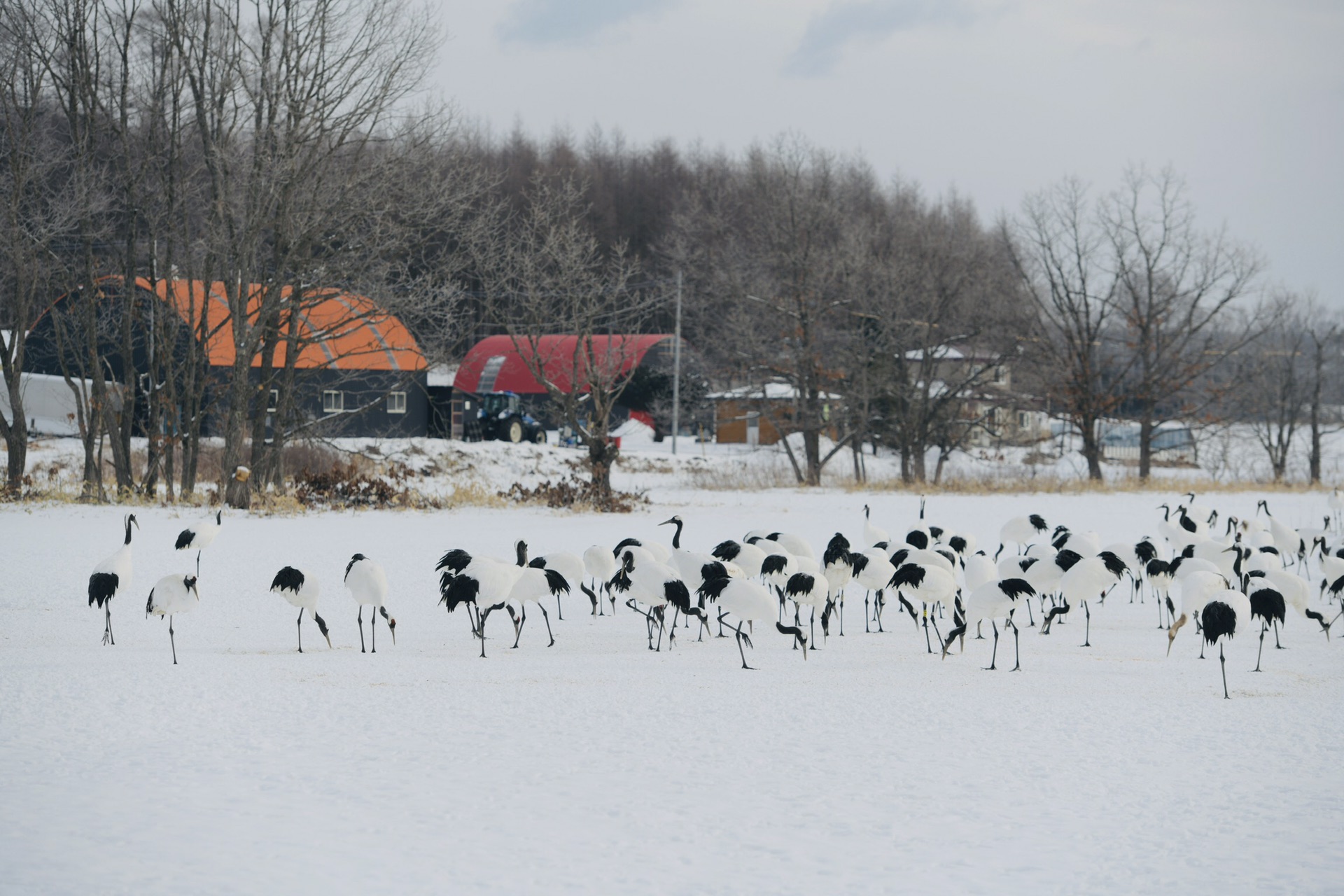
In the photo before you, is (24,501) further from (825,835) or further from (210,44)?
(825,835)

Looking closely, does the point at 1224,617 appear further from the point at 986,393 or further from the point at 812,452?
the point at 986,393

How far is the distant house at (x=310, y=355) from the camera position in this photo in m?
25.1

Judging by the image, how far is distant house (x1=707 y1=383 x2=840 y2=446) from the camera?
37094 mm

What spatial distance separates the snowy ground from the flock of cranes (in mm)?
363

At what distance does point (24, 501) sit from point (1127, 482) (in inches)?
995

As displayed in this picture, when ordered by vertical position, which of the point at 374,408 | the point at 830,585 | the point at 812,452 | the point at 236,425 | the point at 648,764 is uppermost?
the point at 374,408

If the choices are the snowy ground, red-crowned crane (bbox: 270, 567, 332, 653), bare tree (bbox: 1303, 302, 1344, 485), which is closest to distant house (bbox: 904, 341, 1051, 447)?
bare tree (bbox: 1303, 302, 1344, 485)

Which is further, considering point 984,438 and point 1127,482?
point 984,438

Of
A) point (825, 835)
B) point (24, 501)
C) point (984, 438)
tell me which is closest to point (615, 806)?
point (825, 835)

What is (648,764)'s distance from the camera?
6805 millimetres

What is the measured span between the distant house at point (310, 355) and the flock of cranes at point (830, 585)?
11.8 metres

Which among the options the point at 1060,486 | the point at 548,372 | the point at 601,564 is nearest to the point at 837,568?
the point at 601,564

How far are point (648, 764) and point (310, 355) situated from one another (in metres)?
35.8

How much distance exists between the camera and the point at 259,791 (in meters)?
6.18
